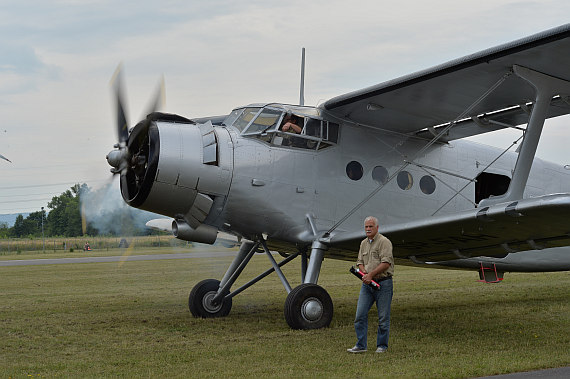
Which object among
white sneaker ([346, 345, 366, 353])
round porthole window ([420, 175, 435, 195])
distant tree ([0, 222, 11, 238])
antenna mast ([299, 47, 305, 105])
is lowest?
white sneaker ([346, 345, 366, 353])

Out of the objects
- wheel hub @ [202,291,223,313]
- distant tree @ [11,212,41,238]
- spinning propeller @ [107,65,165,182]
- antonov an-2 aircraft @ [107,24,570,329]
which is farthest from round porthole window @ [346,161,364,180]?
distant tree @ [11,212,41,238]

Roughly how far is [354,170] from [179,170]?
3.17 metres

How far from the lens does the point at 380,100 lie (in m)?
10.9

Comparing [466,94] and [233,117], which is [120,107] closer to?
[233,117]

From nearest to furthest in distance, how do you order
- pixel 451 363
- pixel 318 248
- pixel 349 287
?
pixel 451 363, pixel 318 248, pixel 349 287

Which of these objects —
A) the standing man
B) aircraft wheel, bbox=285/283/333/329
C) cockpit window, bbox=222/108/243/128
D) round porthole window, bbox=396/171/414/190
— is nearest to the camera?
the standing man

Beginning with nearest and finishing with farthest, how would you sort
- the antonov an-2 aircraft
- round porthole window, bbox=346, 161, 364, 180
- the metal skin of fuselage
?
1. the antonov an-2 aircraft
2. the metal skin of fuselage
3. round porthole window, bbox=346, 161, 364, 180

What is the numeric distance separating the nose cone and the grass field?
1.98 m

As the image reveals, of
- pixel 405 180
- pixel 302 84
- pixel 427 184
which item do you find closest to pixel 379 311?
pixel 405 180

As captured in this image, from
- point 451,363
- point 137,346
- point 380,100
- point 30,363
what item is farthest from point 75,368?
point 380,100

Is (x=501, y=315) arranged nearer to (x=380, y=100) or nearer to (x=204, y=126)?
(x=380, y=100)

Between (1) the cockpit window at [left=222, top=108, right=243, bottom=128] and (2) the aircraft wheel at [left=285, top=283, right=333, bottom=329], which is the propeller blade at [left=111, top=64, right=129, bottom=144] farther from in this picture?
(2) the aircraft wheel at [left=285, top=283, right=333, bottom=329]

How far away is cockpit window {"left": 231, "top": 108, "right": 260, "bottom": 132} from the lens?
1088 centimetres

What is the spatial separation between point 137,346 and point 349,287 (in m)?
10.1
